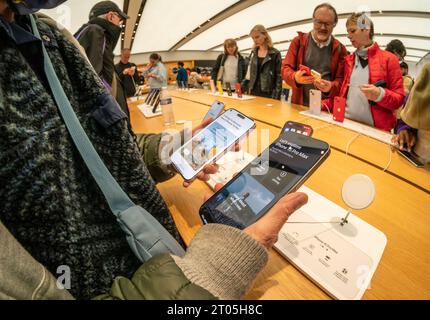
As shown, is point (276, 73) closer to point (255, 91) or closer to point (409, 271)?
point (255, 91)

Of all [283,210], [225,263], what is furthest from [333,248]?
[225,263]

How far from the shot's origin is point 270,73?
8.55 feet

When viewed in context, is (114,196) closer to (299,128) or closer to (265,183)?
(265,183)

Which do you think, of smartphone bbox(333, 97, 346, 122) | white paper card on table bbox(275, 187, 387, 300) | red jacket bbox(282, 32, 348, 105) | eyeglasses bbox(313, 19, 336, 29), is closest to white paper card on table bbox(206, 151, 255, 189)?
white paper card on table bbox(275, 187, 387, 300)

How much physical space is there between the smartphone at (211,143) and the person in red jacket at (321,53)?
1.23 metres

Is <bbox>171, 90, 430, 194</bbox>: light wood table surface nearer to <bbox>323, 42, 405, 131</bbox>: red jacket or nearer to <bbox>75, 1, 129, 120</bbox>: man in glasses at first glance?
<bbox>323, 42, 405, 131</bbox>: red jacket

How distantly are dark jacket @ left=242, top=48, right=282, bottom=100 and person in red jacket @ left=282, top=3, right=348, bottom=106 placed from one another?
0.72 m

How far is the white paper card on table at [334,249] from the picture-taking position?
40 centimetres

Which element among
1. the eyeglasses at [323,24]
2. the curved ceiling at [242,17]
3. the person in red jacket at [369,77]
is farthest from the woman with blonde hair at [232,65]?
the curved ceiling at [242,17]

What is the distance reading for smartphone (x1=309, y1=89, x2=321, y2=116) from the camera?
4.60 feet

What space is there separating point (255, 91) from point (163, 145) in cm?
247

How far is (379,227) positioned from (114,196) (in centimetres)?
64

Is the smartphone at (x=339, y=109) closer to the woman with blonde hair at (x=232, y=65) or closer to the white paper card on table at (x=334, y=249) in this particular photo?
the white paper card on table at (x=334, y=249)
